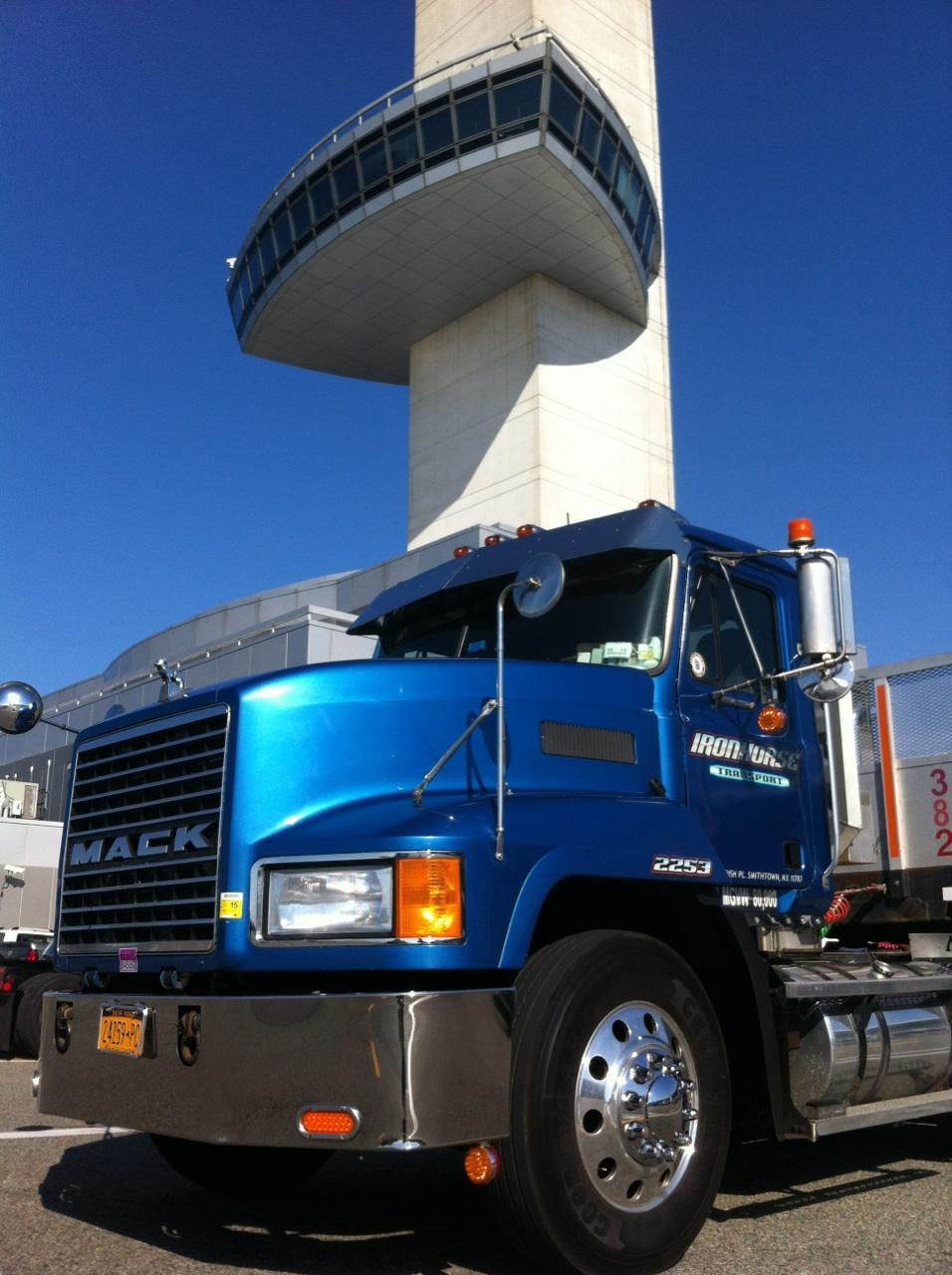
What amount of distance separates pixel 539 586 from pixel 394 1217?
2869 mm

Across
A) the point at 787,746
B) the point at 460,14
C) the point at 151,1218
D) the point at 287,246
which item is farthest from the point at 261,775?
the point at 460,14

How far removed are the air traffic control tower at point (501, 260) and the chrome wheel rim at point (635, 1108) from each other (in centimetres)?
3940

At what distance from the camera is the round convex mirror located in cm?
450

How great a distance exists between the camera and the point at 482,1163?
12.9 feet

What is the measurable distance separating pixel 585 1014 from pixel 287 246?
161 ft

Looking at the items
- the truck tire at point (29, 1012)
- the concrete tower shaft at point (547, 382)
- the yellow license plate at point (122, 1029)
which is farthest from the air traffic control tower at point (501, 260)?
the yellow license plate at point (122, 1029)

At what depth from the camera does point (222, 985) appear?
4.37m

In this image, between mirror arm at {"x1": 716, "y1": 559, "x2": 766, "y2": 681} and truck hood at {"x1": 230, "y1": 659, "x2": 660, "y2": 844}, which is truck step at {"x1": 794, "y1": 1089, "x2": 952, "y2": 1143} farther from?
mirror arm at {"x1": 716, "y1": 559, "x2": 766, "y2": 681}

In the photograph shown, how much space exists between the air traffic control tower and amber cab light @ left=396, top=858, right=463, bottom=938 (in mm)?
39910

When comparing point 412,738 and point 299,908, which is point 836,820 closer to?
point 412,738

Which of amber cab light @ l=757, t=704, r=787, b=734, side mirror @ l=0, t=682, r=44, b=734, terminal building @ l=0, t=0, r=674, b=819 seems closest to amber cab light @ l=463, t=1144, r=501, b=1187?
amber cab light @ l=757, t=704, r=787, b=734

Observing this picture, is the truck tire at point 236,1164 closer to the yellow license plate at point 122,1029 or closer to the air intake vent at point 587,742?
the yellow license plate at point 122,1029

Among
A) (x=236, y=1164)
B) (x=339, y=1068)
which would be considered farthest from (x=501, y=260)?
→ (x=339, y=1068)

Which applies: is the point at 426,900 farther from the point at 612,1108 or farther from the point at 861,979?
the point at 861,979
